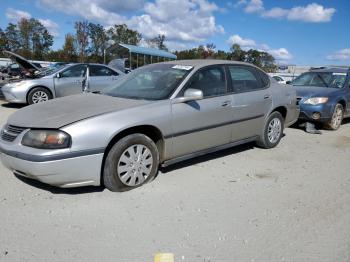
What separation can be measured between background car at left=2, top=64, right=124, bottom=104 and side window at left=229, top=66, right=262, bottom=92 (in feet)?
17.8

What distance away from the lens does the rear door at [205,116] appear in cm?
464

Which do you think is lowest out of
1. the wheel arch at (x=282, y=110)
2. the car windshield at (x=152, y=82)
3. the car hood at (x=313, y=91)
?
the wheel arch at (x=282, y=110)

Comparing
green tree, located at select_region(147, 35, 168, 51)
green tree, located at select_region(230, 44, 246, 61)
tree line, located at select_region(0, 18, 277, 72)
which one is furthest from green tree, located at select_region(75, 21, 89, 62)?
green tree, located at select_region(230, 44, 246, 61)

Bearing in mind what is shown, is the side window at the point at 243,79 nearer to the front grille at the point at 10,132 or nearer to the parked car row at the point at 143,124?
the parked car row at the point at 143,124

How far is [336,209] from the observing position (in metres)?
3.94

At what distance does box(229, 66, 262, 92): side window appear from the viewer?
5545 mm

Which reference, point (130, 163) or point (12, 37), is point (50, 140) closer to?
point (130, 163)

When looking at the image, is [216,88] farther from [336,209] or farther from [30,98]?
[30,98]

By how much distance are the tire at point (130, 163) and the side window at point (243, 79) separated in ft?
6.15

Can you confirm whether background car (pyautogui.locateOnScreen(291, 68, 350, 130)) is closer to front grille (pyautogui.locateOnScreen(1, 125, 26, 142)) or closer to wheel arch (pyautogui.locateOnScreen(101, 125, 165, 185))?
wheel arch (pyautogui.locateOnScreen(101, 125, 165, 185))

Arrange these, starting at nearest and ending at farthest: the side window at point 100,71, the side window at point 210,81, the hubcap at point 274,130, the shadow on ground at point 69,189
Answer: the shadow on ground at point 69,189 < the side window at point 210,81 < the hubcap at point 274,130 < the side window at point 100,71

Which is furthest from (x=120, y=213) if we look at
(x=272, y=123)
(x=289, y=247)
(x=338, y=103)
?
(x=338, y=103)

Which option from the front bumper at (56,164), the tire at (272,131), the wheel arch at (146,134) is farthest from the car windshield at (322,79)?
the front bumper at (56,164)

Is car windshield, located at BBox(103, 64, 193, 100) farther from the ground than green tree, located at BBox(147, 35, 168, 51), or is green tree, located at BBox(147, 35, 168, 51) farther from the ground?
green tree, located at BBox(147, 35, 168, 51)
